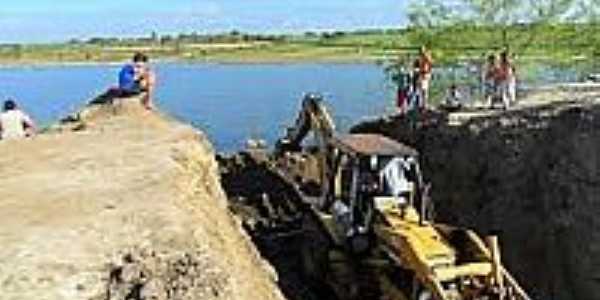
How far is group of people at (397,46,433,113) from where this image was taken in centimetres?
3500

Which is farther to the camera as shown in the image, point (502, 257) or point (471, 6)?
point (471, 6)

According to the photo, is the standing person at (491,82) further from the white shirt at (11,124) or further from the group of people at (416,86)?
the white shirt at (11,124)

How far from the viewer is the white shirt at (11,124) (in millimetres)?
26597

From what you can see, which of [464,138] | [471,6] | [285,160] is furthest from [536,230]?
[471,6]

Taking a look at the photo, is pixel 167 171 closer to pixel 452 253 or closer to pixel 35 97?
pixel 452 253

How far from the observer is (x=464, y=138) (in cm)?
2953

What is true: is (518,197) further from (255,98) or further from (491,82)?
(255,98)

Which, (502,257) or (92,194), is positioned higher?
(92,194)

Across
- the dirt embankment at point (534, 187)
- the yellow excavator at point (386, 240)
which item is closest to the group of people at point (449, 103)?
the dirt embankment at point (534, 187)

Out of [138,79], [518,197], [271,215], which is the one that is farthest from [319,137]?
[138,79]

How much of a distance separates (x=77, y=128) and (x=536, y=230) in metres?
9.19

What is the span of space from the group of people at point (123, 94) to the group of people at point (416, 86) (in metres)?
6.80

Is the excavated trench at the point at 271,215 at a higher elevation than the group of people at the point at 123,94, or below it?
below

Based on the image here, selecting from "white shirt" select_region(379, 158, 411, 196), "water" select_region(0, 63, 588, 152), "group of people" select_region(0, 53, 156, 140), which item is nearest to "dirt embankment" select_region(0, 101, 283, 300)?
"group of people" select_region(0, 53, 156, 140)
